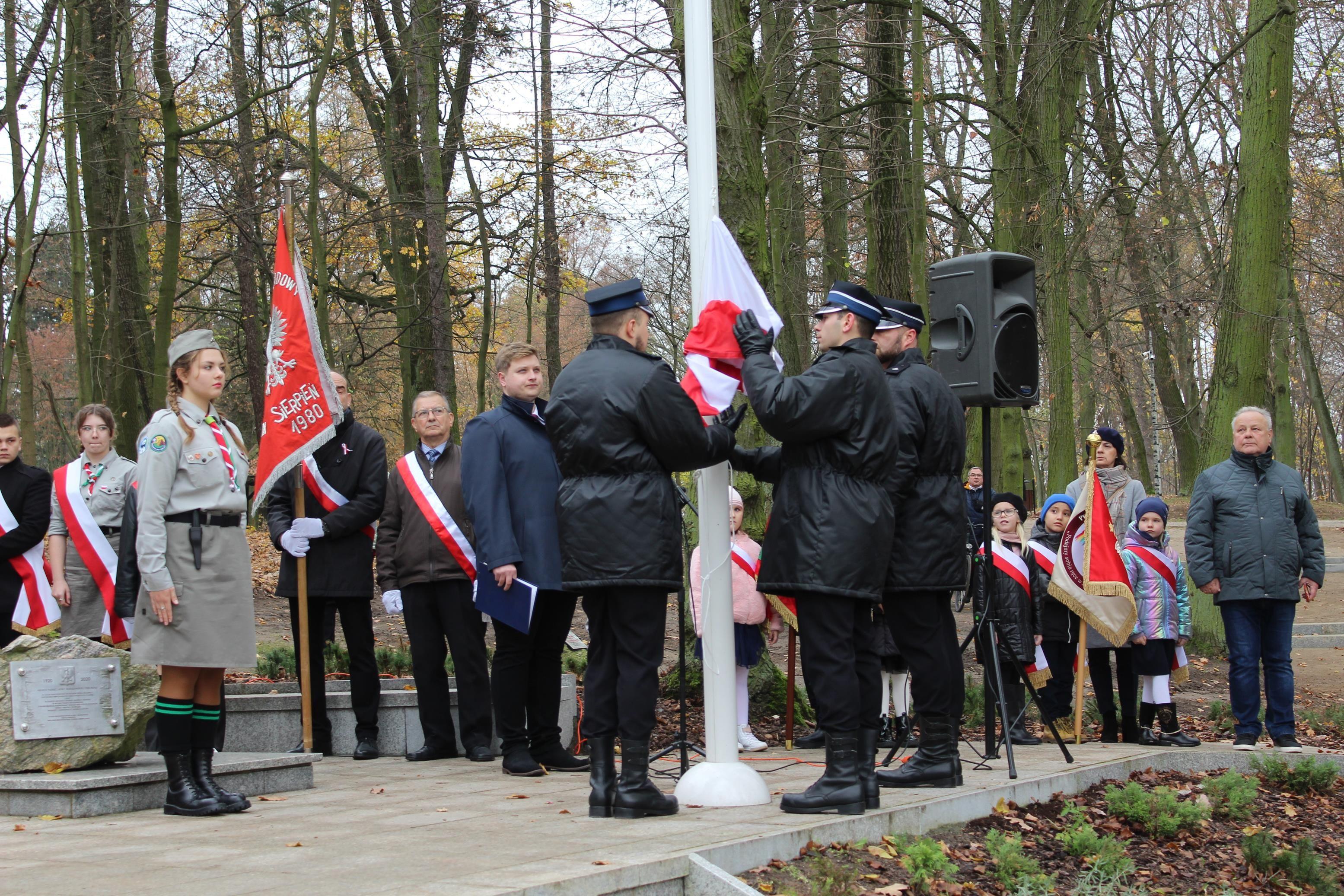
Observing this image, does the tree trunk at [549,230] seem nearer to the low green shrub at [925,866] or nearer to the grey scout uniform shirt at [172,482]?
the grey scout uniform shirt at [172,482]

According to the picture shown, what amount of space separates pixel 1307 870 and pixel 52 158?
63.4 feet

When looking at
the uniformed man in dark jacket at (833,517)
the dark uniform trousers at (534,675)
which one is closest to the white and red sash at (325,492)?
the dark uniform trousers at (534,675)

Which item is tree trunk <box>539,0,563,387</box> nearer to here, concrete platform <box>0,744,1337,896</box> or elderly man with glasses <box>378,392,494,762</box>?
elderly man with glasses <box>378,392,494,762</box>

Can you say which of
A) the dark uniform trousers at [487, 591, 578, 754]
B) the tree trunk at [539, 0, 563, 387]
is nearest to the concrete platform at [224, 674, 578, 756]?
the dark uniform trousers at [487, 591, 578, 754]

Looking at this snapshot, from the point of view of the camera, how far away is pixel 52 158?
1973 cm

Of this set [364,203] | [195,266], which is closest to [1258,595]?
[364,203]

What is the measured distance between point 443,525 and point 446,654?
772mm

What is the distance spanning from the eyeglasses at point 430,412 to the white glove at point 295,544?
99 cm

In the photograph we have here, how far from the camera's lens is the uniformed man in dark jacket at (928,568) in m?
6.39

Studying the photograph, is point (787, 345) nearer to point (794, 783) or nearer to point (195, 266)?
point (794, 783)

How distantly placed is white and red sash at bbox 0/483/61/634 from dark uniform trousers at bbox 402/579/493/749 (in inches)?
84.5

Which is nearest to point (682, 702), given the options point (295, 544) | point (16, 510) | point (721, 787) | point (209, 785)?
point (721, 787)

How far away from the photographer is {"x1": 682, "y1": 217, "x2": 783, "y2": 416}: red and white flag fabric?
19.2 ft

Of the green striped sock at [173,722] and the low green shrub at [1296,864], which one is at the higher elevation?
the green striped sock at [173,722]
